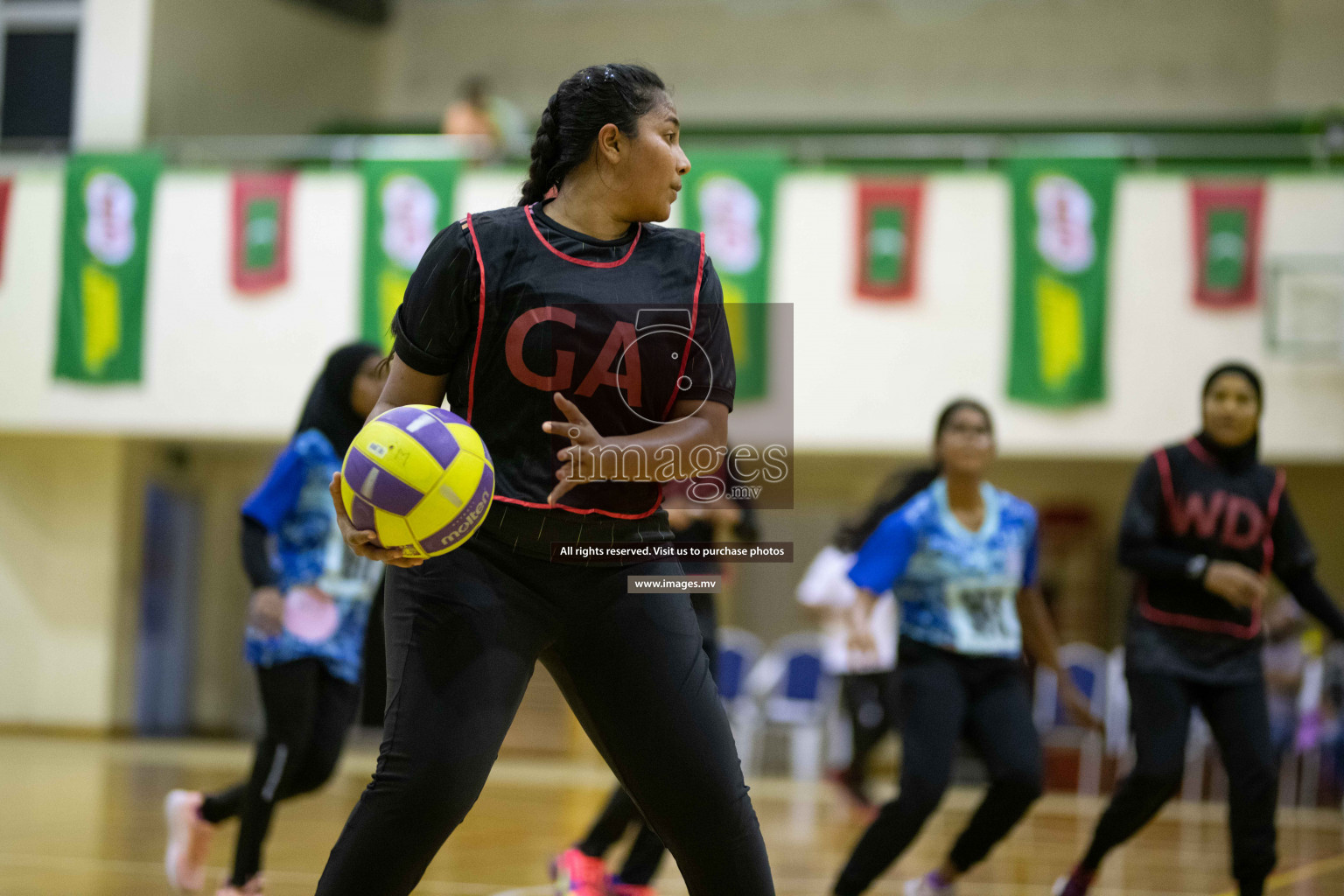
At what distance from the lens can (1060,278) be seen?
10992mm

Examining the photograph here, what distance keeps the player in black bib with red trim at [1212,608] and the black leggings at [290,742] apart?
2.55m

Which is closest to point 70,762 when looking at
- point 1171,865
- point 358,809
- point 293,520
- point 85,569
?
point 85,569

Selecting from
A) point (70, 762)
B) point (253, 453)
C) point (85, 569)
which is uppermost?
point (253, 453)

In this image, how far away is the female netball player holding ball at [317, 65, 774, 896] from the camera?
2375 mm

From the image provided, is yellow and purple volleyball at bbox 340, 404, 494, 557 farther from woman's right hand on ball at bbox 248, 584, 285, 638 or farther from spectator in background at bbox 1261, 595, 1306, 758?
spectator in background at bbox 1261, 595, 1306, 758

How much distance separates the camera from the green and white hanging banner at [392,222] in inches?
462

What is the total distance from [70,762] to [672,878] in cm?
669

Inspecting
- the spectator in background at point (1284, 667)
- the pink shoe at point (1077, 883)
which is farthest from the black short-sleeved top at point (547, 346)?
the spectator in background at point (1284, 667)

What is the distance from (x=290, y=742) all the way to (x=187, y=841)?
75 cm

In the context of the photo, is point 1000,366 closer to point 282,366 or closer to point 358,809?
point 282,366

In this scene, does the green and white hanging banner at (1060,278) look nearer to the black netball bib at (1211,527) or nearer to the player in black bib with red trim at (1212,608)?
the player in black bib with red trim at (1212,608)

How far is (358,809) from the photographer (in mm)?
2330

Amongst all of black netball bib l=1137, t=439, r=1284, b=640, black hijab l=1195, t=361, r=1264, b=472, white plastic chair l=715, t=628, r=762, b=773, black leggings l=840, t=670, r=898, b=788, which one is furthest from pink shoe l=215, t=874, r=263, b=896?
white plastic chair l=715, t=628, r=762, b=773

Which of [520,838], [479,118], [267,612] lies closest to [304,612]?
[267,612]
